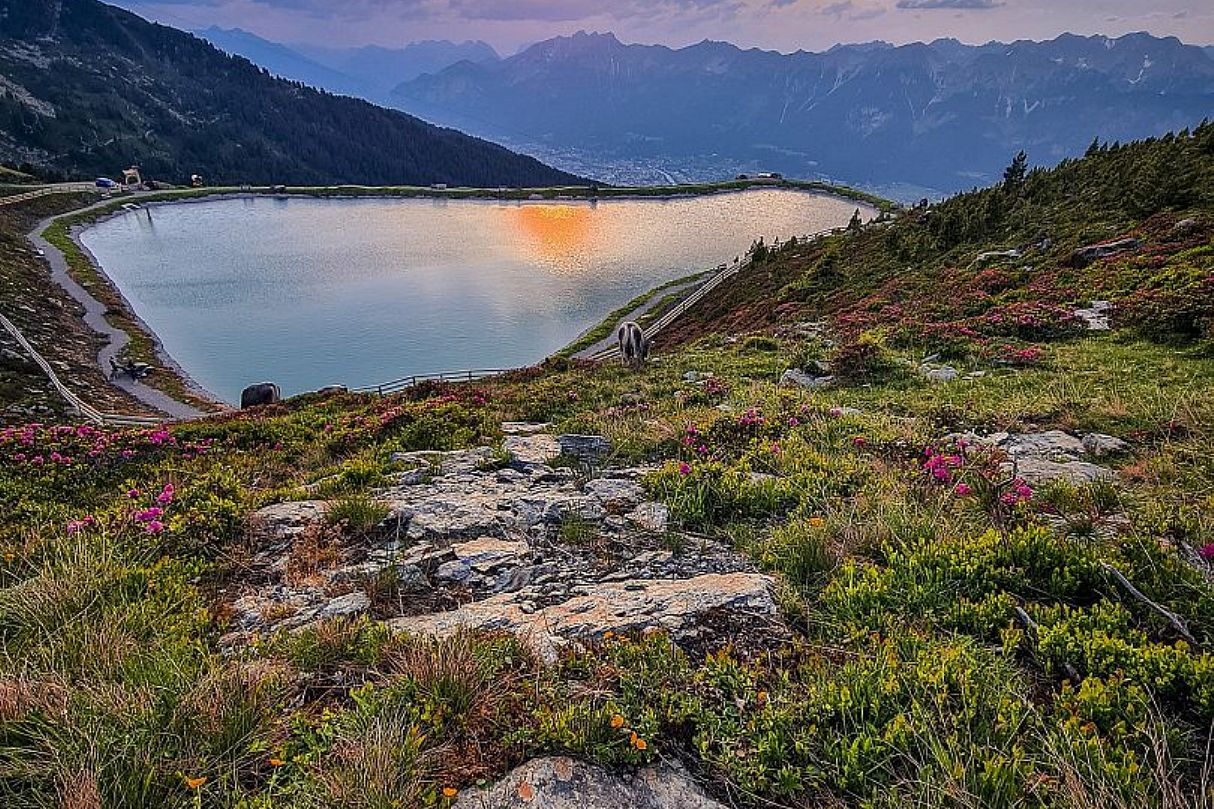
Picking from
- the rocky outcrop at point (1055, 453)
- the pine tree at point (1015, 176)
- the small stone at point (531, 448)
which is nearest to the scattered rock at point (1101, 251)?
the rocky outcrop at point (1055, 453)

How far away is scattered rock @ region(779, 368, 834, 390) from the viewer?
1252 centimetres

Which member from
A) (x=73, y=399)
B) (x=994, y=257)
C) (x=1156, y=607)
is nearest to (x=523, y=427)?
(x=1156, y=607)

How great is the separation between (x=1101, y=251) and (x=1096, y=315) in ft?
26.9

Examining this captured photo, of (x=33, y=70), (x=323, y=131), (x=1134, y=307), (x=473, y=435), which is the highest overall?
(x=33, y=70)

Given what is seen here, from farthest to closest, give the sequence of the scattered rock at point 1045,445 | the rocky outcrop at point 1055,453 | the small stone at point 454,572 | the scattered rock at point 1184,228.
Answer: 1. the scattered rock at point 1184,228
2. the scattered rock at point 1045,445
3. the rocky outcrop at point 1055,453
4. the small stone at point 454,572

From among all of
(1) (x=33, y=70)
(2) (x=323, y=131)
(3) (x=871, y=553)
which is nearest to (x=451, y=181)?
(2) (x=323, y=131)

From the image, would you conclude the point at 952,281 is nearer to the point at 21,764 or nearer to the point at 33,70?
the point at 21,764

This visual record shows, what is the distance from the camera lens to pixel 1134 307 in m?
13.9

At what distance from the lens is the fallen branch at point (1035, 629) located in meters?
3.04

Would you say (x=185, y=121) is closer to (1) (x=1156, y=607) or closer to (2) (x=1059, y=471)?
(2) (x=1059, y=471)

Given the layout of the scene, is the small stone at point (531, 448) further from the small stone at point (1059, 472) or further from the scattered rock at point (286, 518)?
the small stone at point (1059, 472)

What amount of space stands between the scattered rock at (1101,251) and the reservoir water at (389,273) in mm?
26993

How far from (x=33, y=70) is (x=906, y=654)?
789 feet

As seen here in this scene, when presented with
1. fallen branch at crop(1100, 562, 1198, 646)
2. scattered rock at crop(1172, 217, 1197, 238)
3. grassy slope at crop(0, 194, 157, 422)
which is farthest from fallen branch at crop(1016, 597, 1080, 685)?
grassy slope at crop(0, 194, 157, 422)
